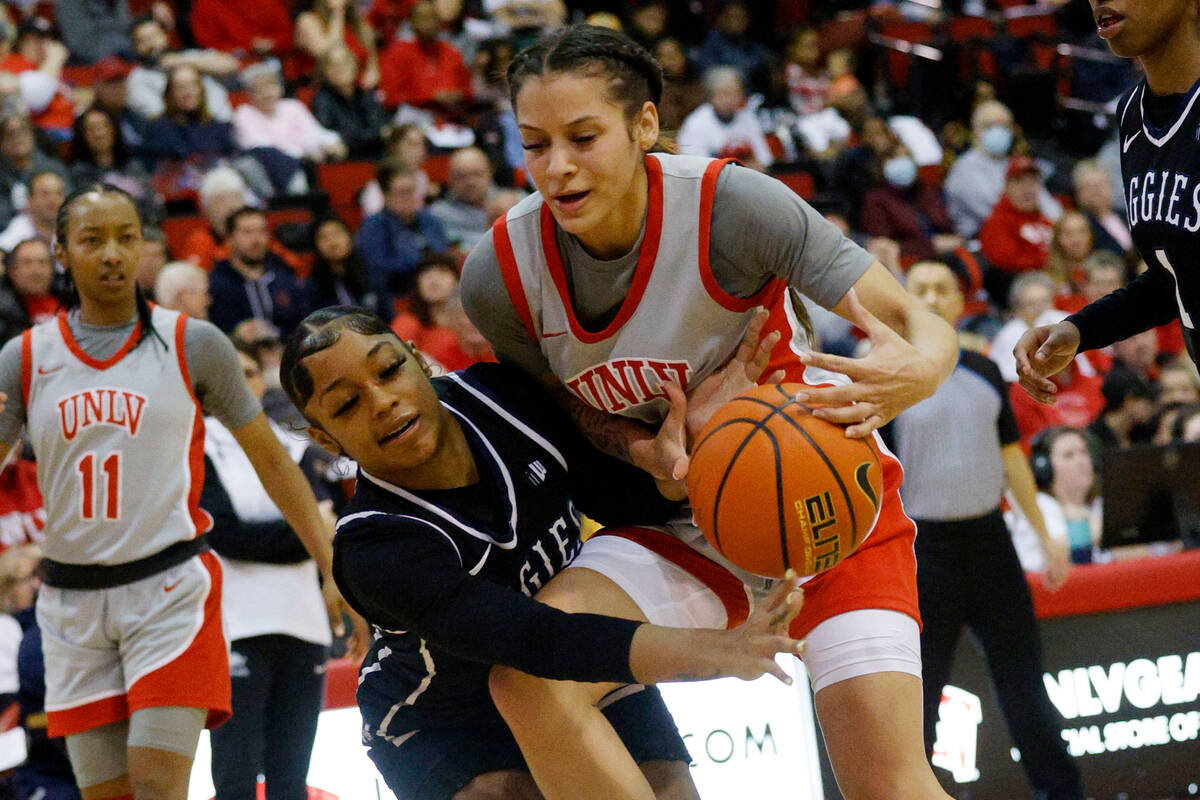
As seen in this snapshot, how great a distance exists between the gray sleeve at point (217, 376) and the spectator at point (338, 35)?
6671 mm

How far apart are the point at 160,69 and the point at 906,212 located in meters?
5.35

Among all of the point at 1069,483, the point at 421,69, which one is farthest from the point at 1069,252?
the point at 421,69

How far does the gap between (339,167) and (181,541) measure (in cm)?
583

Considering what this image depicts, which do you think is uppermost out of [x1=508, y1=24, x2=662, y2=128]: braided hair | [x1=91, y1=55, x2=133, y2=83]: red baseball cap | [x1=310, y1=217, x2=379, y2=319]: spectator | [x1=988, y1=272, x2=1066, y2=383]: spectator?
[x1=91, y1=55, x2=133, y2=83]: red baseball cap

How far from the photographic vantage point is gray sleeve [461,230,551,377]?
274 centimetres

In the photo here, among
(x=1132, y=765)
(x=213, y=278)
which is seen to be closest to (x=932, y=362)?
(x=1132, y=765)

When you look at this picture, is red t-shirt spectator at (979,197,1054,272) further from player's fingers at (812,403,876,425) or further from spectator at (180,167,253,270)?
player's fingers at (812,403,876,425)

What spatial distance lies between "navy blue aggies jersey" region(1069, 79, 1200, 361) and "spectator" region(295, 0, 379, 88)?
794cm

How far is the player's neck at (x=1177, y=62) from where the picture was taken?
105 inches

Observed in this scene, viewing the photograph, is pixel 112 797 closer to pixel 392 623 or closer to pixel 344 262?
pixel 392 623

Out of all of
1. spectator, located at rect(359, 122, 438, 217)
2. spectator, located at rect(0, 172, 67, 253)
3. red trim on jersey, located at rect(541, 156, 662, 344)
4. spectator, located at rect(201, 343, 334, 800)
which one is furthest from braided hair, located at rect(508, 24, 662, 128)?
spectator, located at rect(359, 122, 438, 217)

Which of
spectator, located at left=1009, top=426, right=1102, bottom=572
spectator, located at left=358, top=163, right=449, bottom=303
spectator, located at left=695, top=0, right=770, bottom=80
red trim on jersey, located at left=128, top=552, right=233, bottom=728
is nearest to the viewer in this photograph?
red trim on jersey, located at left=128, top=552, right=233, bottom=728

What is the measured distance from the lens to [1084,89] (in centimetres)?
1291

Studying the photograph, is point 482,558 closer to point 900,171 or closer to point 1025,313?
point 1025,313
